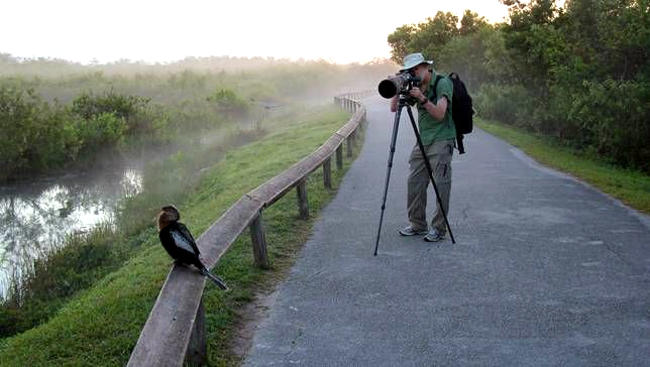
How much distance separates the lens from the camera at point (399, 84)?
6849 mm

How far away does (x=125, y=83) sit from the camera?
5441cm

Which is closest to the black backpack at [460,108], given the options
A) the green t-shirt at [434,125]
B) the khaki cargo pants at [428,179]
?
the green t-shirt at [434,125]

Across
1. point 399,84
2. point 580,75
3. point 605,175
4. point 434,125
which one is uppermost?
point 399,84

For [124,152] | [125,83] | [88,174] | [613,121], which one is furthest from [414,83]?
[125,83]

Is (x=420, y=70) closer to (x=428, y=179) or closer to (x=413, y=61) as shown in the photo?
(x=413, y=61)

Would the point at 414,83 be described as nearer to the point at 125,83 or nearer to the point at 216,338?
the point at 216,338

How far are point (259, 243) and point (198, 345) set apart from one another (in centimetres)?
254

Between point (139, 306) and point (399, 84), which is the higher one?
point (399, 84)

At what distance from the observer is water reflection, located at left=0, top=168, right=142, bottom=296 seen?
1346 centimetres

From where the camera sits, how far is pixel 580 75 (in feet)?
69.6

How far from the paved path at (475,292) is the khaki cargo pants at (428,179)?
0.96ft

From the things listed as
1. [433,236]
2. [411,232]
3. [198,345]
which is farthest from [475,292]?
[198,345]

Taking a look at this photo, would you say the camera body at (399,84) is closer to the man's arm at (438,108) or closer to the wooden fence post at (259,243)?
the man's arm at (438,108)

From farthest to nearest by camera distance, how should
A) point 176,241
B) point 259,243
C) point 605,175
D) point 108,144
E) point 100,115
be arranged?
point 100,115
point 108,144
point 605,175
point 259,243
point 176,241
